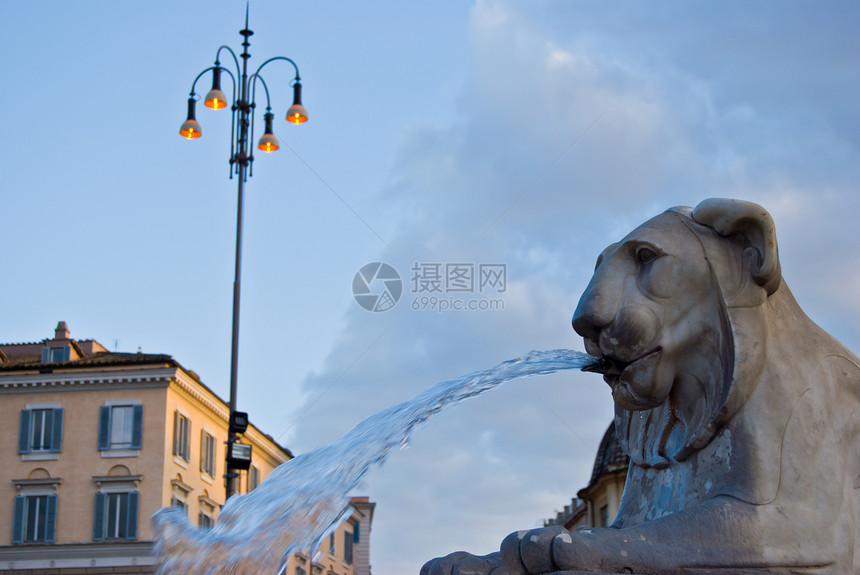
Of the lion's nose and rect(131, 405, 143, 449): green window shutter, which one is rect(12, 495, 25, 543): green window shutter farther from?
the lion's nose

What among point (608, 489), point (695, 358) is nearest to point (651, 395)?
point (695, 358)

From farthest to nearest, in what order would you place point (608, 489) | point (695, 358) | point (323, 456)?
point (608, 489)
point (323, 456)
point (695, 358)

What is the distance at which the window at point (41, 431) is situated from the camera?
1957 inches

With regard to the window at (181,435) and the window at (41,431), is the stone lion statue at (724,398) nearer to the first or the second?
the window at (181,435)

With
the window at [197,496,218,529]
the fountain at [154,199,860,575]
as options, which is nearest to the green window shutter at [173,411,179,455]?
the window at [197,496,218,529]

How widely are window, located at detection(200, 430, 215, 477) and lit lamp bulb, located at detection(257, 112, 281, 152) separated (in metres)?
33.6

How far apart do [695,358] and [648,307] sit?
0.73 feet

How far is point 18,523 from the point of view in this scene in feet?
159

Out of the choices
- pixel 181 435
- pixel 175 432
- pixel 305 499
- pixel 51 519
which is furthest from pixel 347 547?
pixel 305 499

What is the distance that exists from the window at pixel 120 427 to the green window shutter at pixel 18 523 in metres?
4.14

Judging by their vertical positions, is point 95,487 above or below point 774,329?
above

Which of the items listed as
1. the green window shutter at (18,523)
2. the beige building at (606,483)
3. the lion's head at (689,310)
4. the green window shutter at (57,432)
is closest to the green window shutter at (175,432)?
the green window shutter at (57,432)

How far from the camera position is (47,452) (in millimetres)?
49594

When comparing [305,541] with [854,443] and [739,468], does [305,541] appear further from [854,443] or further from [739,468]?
[854,443]
